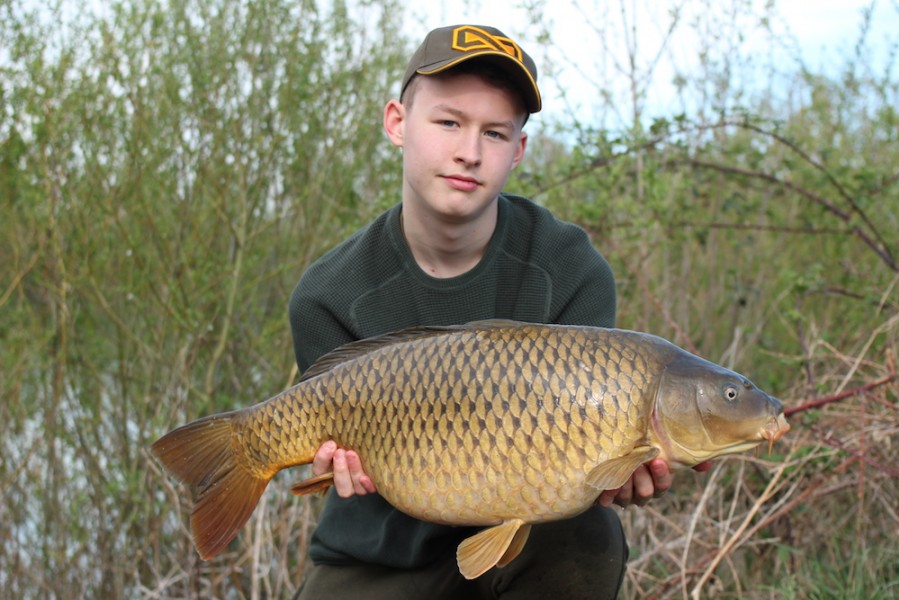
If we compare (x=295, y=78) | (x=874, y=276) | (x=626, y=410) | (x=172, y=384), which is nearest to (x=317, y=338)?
(x=626, y=410)

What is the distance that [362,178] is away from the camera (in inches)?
139

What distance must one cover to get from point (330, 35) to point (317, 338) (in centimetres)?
172

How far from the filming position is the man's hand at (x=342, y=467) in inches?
61.3

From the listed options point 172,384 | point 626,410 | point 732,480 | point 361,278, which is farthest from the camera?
point 172,384

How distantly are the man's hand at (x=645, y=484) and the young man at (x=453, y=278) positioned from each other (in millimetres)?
189

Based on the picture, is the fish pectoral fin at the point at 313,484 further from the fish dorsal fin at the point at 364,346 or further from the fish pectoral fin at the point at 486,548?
the fish pectoral fin at the point at 486,548

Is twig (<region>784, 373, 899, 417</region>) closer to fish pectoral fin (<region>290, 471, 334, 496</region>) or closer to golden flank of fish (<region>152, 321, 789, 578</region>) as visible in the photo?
golden flank of fish (<region>152, 321, 789, 578</region>)

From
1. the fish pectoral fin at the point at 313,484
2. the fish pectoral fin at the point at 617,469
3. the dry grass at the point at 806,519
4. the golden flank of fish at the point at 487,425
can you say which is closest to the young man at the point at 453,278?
the fish pectoral fin at the point at 313,484

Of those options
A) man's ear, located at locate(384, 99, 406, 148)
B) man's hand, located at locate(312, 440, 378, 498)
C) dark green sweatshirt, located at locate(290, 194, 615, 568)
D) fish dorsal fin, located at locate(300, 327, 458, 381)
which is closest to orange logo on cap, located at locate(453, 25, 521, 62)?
man's ear, located at locate(384, 99, 406, 148)

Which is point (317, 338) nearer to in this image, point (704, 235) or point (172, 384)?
point (172, 384)

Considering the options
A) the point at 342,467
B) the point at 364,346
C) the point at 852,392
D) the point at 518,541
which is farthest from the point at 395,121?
the point at 852,392

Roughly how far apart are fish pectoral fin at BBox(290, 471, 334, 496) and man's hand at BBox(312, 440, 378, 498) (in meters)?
0.01

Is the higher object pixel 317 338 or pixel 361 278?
pixel 361 278

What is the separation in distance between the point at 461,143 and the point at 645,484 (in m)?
0.65
